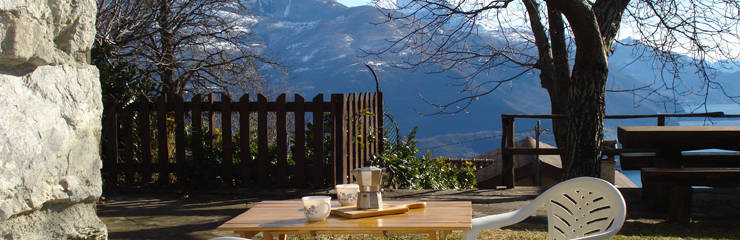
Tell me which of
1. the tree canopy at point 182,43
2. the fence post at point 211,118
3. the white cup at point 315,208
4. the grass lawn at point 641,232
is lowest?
the grass lawn at point 641,232

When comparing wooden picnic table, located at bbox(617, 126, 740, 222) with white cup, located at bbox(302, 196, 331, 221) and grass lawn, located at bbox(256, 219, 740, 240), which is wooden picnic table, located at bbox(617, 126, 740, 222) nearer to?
grass lawn, located at bbox(256, 219, 740, 240)

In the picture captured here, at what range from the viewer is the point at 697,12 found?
870 cm

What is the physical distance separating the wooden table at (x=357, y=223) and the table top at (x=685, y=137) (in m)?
4.17

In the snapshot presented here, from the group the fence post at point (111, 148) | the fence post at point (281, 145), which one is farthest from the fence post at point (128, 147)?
the fence post at point (281, 145)

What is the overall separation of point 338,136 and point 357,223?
4.87 m

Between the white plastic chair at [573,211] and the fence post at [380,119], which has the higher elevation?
the fence post at [380,119]

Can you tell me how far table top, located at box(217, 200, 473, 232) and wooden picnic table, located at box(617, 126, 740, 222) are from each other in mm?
3429

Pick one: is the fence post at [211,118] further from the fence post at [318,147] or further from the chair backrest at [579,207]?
Result: the chair backrest at [579,207]

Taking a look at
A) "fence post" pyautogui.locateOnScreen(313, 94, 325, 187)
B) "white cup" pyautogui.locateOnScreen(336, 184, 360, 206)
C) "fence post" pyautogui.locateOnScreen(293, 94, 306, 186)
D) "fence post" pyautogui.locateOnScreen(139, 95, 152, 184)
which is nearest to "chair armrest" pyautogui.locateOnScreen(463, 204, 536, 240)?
"white cup" pyautogui.locateOnScreen(336, 184, 360, 206)

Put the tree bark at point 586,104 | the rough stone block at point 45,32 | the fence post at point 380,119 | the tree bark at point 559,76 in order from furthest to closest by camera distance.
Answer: the tree bark at point 559,76
the fence post at point 380,119
the tree bark at point 586,104
the rough stone block at point 45,32

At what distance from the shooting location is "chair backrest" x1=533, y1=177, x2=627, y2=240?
2.88 meters

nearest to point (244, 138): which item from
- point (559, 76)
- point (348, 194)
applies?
point (348, 194)

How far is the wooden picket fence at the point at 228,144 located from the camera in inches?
300

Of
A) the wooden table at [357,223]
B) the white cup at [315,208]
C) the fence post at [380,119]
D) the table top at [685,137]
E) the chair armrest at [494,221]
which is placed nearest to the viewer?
the wooden table at [357,223]
